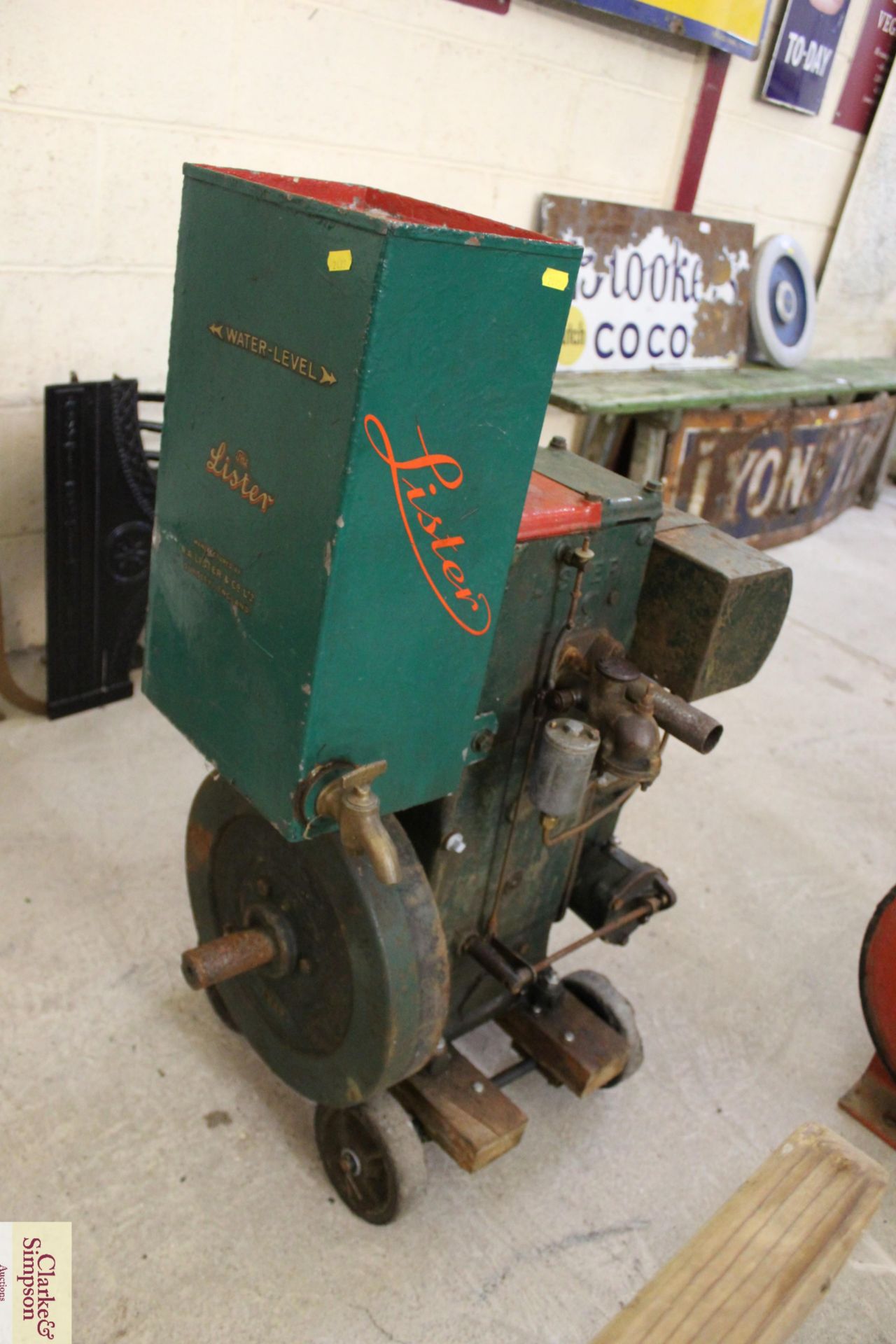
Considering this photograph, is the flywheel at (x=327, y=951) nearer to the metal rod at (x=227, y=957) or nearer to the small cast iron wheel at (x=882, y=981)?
the metal rod at (x=227, y=957)

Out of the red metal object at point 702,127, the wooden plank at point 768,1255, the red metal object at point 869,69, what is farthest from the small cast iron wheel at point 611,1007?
the red metal object at point 869,69

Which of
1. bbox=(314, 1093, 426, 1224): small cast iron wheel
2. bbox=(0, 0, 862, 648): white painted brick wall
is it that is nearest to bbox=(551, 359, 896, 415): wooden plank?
bbox=(0, 0, 862, 648): white painted brick wall

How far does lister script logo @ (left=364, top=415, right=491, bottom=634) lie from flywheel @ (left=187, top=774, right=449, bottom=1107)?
319 mm

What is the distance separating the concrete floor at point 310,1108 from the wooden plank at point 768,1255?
44 centimetres

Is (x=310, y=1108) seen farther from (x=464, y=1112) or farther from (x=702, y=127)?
(x=702, y=127)

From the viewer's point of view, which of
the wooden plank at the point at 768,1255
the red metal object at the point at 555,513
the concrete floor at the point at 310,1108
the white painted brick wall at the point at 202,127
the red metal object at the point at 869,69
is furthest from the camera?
the red metal object at the point at 869,69

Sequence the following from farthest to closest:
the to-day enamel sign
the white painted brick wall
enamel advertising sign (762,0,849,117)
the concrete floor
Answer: enamel advertising sign (762,0,849,117) → the to-day enamel sign → the white painted brick wall → the concrete floor

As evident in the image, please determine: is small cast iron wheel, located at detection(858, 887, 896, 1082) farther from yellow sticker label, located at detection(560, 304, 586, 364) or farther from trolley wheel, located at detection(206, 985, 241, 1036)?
yellow sticker label, located at detection(560, 304, 586, 364)

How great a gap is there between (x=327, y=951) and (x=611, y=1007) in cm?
60

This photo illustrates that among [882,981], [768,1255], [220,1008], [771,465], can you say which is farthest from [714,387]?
[768,1255]

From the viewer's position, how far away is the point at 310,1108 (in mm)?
1617

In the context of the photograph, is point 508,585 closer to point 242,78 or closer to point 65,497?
point 65,497

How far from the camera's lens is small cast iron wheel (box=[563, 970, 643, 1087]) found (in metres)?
1.70

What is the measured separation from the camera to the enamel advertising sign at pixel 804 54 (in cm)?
358
